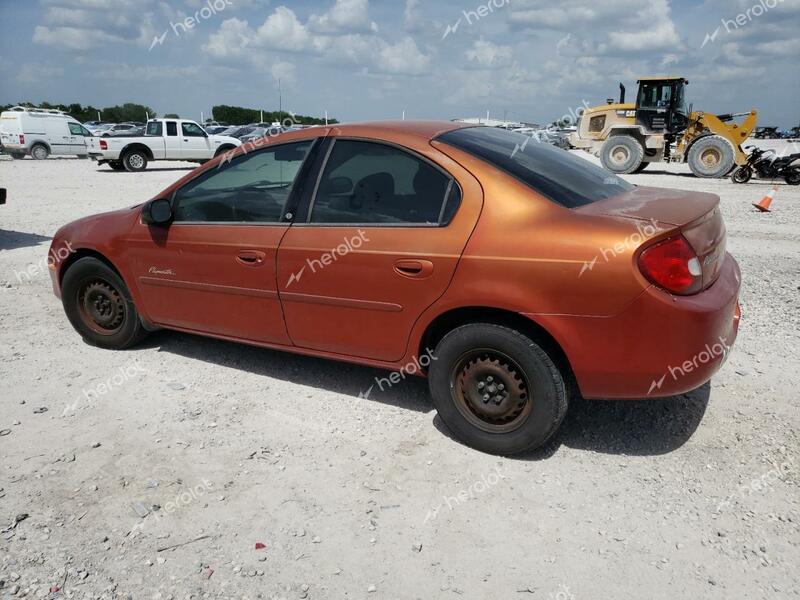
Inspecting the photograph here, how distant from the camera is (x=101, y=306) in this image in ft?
15.2

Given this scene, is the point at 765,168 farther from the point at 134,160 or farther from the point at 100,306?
the point at 134,160

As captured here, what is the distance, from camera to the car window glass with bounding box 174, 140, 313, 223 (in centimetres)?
368

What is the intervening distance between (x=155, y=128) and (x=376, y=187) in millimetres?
22178

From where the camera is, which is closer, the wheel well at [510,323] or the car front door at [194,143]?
the wheel well at [510,323]

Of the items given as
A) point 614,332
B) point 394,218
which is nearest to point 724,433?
point 614,332

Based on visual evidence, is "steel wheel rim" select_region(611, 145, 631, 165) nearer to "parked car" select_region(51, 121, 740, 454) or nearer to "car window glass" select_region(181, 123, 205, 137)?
"car window glass" select_region(181, 123, 205, 137)

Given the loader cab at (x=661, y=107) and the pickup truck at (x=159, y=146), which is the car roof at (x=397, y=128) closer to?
the loader cab at (x=661, y=107)

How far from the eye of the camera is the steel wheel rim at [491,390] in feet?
9.90

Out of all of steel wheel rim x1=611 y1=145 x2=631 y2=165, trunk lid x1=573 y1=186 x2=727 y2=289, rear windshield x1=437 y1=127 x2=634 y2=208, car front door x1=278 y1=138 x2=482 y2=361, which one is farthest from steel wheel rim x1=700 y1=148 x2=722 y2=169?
car front door x1=278 y1=138 x2=482 y2=361

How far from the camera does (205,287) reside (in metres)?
3.89

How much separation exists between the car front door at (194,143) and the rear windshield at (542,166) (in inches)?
849

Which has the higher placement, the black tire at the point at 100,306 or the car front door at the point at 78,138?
the car front door at the point at 78,138

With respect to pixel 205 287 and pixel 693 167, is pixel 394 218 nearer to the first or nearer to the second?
pixel 205 287
